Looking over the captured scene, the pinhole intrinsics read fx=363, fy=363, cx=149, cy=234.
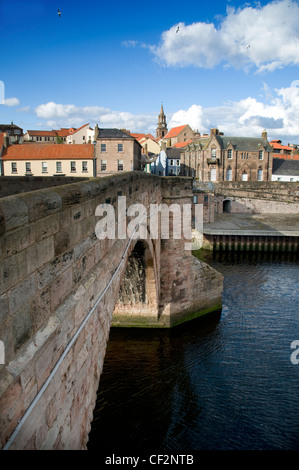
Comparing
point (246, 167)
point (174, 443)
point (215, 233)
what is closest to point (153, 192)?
point (174, 443)

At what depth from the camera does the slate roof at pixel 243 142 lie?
6538 cm

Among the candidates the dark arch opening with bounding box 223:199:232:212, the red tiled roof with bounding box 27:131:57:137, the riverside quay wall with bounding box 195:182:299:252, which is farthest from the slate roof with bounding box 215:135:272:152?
the red tiled roof with bounding box 27:131:57:137

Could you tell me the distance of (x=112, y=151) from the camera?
1788 inches

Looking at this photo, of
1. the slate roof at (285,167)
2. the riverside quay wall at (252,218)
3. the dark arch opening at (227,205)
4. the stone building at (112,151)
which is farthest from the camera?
the slate roof at (285,167)

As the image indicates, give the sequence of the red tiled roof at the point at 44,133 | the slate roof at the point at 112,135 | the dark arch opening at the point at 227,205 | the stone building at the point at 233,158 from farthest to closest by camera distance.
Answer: the red tiled roof at the point at 44,133 < the stone building at the point at 233,158 < the dark arch opening at the point at 227,205 < the slate roof at the point at 112,135

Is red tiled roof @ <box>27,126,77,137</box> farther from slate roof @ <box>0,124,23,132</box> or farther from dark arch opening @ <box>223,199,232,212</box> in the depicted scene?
dark arch opening @ <box>223,199,232,212</box>

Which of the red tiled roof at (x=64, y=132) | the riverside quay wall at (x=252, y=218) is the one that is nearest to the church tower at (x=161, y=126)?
the red tiled roof at (x=64, y=132)

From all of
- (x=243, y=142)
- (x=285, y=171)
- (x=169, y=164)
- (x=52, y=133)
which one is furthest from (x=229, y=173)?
(x=52, y=133)

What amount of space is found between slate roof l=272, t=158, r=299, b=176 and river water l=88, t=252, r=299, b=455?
5205cm

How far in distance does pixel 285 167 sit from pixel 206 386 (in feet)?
206

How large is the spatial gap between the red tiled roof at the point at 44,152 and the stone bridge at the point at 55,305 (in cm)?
3112

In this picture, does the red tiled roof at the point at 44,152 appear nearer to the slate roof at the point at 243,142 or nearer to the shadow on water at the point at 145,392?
the shadow on water at the point at 145,392

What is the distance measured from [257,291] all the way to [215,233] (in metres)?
12.7
